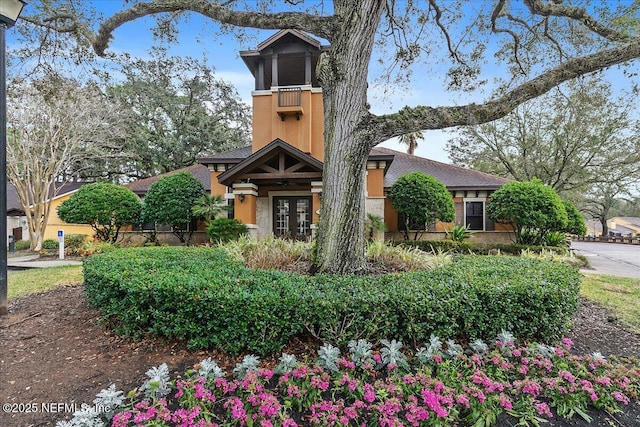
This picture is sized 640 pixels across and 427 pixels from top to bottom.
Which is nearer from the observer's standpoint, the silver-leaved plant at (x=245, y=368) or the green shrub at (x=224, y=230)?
the silver-leaved plant at (x=245, y=368)

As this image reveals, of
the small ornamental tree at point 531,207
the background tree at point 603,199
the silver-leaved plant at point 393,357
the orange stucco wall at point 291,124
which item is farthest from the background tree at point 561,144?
the silver-leaved plant at point 393,357

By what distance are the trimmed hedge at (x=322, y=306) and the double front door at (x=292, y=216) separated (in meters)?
9.09

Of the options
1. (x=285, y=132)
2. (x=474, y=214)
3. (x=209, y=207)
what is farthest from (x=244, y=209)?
(x=474, y=214)

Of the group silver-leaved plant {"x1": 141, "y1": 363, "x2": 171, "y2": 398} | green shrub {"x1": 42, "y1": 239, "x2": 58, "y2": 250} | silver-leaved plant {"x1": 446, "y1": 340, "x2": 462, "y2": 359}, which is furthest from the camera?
green shrub {"x1": 42, "y1": 239, "x2": 58, "y2": 250}

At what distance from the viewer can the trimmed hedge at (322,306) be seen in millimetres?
3008

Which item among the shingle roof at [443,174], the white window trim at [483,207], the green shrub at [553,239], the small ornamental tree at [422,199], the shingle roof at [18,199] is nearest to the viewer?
the small ornamental tree at [422,199]

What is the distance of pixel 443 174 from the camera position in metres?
16.4

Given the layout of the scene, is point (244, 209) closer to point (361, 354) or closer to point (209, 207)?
point (209, 207)

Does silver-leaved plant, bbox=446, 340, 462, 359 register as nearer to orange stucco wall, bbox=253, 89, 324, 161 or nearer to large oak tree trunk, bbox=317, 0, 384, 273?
large oak tree trunk, bbox=317, 0, 384, 273

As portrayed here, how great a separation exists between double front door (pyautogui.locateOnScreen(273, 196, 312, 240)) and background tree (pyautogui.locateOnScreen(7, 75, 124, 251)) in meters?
9.72

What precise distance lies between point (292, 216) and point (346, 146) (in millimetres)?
8586

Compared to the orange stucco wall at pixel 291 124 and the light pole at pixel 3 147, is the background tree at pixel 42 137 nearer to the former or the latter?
the orange stucco wall at pixel 291 124

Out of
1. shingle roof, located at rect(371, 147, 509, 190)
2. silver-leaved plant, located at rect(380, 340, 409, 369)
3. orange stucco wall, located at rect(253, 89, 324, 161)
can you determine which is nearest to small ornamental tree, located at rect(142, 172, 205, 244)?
orange stucco wall, located at rect(253, 89, 324, 161)

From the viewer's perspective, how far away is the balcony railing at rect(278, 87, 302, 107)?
12.8 meters
